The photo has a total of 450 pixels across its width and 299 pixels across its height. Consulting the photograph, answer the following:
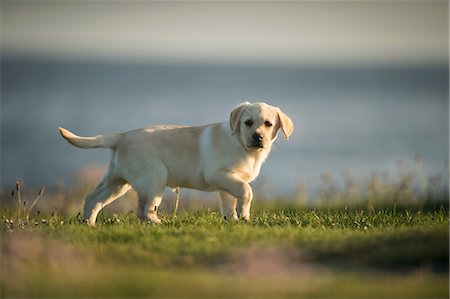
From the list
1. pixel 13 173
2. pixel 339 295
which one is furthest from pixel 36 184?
pixel 339 295

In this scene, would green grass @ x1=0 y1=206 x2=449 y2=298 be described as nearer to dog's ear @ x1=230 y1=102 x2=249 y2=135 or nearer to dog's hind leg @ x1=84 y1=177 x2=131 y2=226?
dog's hind leg @ x1=84 y1=177 x2=131 y2=226

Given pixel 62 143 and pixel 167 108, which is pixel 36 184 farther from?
pixel 167 108

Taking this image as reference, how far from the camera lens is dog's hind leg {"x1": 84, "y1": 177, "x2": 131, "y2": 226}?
928 centimetres

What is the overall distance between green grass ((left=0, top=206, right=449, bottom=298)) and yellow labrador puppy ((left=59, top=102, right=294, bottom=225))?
Answer: 0.84 m

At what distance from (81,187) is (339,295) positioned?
9.86 m

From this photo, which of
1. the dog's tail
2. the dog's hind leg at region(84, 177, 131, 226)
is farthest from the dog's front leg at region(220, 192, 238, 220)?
the dog's tail

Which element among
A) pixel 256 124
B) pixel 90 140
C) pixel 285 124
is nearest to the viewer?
pixel 90 140

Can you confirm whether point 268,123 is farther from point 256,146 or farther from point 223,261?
point 223,261

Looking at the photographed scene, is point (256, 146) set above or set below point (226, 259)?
above

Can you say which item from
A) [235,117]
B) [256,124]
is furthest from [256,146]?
[235,117]

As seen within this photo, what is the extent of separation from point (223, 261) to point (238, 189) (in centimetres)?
246

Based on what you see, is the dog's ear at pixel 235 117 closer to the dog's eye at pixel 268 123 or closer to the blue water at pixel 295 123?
the dog's eye at pixel 268 123

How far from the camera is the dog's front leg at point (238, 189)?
8906mm

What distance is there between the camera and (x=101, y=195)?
9.32 meters
